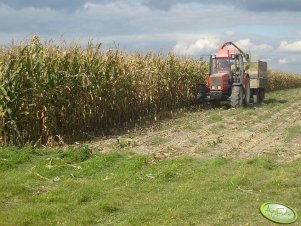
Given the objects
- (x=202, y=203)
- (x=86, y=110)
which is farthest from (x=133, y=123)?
(x=202, y=203)

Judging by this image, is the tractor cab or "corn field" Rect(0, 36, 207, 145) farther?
the tractor cab

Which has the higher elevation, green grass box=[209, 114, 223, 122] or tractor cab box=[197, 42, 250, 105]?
tractor cab box=[197, 42, 250, 105]

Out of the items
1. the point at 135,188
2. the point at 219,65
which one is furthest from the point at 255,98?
the point at 135,188

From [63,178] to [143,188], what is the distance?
5.47 ft

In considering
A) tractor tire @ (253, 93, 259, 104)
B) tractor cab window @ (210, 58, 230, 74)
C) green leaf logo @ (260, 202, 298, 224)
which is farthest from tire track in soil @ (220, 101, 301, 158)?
tractor tire @ (253, 93, 259, 104)

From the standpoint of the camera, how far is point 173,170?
877 cm

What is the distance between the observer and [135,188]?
7.71m

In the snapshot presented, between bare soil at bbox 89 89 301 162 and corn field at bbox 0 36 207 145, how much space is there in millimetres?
1014

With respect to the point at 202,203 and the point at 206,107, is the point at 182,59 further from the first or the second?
the point at 202,203

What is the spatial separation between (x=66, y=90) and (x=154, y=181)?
521 centimetres

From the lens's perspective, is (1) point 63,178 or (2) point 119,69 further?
(2) point 119,69

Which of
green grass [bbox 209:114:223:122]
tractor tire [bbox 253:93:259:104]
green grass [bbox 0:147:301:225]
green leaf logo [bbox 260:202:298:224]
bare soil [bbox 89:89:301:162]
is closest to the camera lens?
green leaf logo [bbox 260:202:298:224]

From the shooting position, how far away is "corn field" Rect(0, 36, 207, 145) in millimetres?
11148

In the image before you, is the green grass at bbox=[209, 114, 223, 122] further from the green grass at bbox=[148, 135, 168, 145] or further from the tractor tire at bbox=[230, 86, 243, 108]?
the green grass at bbox=[148, 135, 168, 145]
